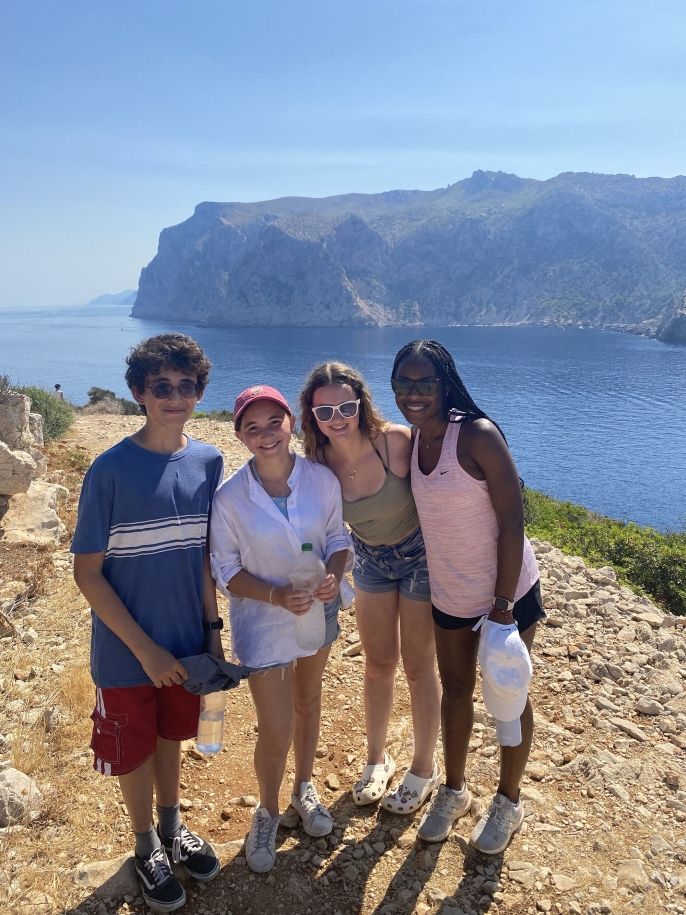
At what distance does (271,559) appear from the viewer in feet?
7.85

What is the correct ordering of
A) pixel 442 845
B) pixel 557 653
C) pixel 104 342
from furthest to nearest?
pixel 104 342, pixel 557 653, pixel 442 845

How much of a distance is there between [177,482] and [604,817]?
8.98ft

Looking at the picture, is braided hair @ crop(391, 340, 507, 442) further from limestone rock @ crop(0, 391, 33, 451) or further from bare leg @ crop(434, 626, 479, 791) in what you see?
limestone rock @ crop(0, 391, 33, 451)

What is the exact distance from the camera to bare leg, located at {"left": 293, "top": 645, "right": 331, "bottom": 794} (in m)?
2.66

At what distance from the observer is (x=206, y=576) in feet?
8.02

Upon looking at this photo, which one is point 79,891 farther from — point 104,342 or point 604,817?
point 104,342

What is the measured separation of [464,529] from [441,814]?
144 centimetres

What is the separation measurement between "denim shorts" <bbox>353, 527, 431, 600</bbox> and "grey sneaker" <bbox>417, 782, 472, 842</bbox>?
3.30 ft

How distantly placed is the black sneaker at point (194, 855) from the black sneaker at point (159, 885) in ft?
0.34

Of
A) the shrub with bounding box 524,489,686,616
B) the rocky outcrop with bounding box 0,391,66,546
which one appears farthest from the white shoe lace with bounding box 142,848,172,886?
the shrub with bounding box 524,489,686,616

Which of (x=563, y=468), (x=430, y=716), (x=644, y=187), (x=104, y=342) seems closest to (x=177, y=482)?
(x=430, y=716)

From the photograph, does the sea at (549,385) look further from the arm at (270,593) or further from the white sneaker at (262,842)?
the arm at (270,593)

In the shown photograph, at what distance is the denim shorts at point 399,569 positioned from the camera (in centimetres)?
272

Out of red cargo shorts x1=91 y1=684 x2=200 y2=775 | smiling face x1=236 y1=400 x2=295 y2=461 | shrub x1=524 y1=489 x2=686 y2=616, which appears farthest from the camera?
shrub x1=524 y1=489 x2=686 y2=616
